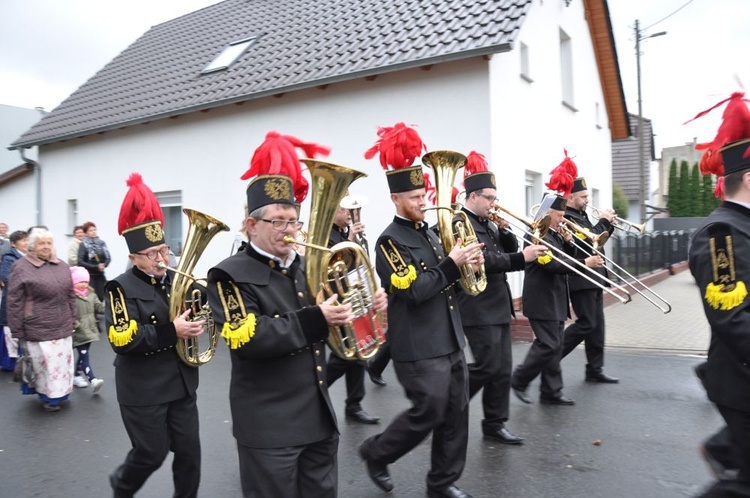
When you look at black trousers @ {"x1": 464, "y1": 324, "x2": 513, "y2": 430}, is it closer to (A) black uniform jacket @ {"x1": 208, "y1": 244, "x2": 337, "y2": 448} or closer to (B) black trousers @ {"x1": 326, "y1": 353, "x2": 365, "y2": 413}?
(B) black trousers @ {"x1": 326, "y1": 353, "x2": 365, "y2": 413}

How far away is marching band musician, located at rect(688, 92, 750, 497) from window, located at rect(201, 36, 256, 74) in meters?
11.5

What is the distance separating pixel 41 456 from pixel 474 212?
403 cm

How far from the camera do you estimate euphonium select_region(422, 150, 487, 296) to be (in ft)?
13.4

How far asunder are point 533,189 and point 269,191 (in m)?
9.08

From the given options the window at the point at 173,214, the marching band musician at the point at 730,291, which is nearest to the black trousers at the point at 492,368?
the marching band musician at the point at 730,291

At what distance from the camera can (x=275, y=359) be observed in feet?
8.88

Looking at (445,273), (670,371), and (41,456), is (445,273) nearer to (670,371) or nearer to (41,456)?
(41,456)

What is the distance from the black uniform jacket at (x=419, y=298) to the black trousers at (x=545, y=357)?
78.0 inches

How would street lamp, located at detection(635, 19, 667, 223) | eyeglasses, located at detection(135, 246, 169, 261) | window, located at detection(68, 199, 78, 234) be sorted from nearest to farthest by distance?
1. eyeglasses, located at detection(135, 246, 169, 261)
2. window, located at detection(68, 199, 78, 234)
3. street lamp, located at detection(635, 19, 667, 223)

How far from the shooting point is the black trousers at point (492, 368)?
4629 millimetres

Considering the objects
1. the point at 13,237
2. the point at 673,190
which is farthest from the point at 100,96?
the point at 673,190

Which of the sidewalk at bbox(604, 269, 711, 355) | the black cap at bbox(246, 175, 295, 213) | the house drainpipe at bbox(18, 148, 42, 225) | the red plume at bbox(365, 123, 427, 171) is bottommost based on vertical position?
the sidewalk at bbox(604, 269, 711, 355)

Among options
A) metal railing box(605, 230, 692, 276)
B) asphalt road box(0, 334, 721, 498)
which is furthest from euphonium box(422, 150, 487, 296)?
metal railing box(605, 230, 692, 276)

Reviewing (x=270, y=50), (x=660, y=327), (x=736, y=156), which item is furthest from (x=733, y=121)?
(x=270, y=50)
